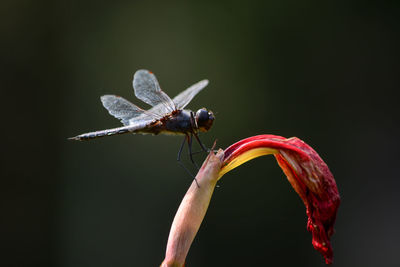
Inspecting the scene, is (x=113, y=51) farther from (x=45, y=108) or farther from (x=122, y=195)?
(x=122, y=195)

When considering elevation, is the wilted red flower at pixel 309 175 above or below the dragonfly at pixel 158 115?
below

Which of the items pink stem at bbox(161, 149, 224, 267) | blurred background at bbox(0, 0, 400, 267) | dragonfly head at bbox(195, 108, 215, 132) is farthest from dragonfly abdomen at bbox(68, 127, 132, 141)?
blurred background at bbox(0, 0, 400, 267)

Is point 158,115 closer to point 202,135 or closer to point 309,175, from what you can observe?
point 309,175

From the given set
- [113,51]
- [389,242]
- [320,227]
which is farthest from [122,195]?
[320,227]

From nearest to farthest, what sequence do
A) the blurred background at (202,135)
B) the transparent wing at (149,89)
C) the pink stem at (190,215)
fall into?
the pink stem at (190,215) < the transparent wing at (149,89) < the blurred background at (202,135)

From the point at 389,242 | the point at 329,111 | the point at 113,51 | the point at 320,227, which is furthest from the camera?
the point at 113,51

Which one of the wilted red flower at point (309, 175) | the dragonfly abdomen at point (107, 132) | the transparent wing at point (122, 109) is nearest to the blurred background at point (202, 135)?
the transparent wing at point (122, 109)

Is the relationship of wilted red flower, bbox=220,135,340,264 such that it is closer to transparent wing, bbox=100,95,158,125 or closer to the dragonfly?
the dragonfly

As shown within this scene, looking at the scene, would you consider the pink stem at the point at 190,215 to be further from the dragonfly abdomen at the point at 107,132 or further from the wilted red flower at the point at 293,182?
the dragonfly abdomen at the point at 107,132
